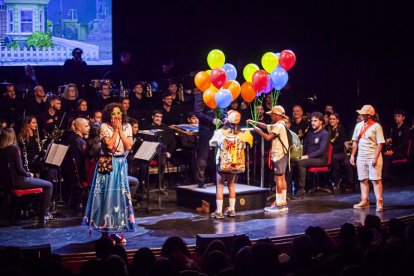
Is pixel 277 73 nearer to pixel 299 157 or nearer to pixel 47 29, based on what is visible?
pixel 299 157

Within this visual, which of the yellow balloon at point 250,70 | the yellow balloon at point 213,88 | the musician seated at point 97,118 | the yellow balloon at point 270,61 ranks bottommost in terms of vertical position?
the musician seated at point 97,118

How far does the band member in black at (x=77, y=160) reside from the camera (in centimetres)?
1056

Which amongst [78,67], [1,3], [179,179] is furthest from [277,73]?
[1,3]

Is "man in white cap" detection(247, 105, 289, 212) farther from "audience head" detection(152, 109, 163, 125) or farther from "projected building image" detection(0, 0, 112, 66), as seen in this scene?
"projected building image" detection(0, 0, 112, 66)

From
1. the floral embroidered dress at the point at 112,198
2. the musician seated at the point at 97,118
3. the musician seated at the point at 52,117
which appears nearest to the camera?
the floral embroidered dress at the point at 112,198

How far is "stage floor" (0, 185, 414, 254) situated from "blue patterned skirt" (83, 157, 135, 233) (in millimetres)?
293

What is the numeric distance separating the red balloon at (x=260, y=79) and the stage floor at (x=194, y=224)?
5.95 feet

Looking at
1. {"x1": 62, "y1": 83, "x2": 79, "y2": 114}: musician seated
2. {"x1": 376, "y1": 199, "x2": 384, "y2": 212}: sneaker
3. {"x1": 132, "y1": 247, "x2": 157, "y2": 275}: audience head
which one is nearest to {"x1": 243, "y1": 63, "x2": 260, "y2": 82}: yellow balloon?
{"x1": 376, "y1": 199, "x2": 384, "y2": 212}: sneaker

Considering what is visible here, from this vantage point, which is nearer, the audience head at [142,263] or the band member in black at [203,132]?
the audience head at [142,263]

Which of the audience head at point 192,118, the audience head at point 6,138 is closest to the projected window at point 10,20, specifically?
the audience head at point 192,118

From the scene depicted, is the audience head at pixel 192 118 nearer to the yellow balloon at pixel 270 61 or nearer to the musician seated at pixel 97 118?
the musician seated at pixel 97 118

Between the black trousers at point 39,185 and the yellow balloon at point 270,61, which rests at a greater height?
the yellow balloon at point 270,61

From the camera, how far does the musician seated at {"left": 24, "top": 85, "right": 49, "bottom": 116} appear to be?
12680 mm

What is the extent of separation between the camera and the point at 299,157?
1185 centimetres
